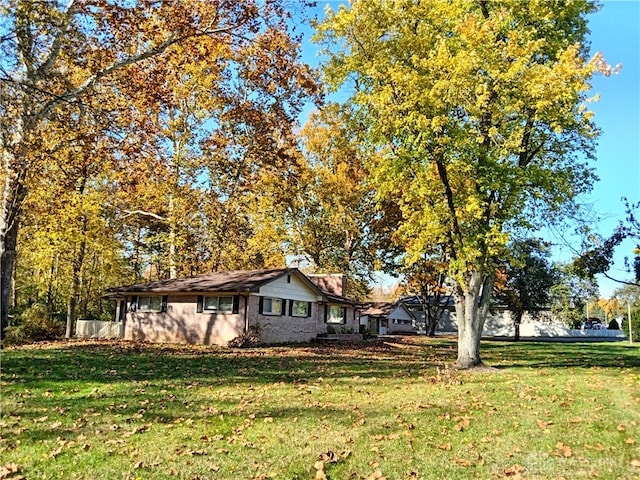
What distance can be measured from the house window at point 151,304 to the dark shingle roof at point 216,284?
62 cm

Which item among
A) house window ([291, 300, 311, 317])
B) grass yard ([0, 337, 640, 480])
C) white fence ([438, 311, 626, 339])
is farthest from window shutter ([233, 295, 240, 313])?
white fence ([438, 311, 626, 339])

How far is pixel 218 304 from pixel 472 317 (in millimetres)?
13136

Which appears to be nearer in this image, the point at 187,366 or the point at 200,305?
the point at 187,366

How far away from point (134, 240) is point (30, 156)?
26843mm

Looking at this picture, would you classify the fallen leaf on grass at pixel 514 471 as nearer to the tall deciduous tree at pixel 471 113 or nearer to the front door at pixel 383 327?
the tall deciduous tree at pixel 471 113

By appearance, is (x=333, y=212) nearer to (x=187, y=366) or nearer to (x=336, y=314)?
(x=336, y=314)

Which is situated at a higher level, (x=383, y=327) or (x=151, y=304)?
(x=151, y=304)

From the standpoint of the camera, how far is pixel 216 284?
25453 mm

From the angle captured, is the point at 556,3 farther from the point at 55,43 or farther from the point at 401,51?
the point at 55,43

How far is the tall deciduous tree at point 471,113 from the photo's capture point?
14578mm

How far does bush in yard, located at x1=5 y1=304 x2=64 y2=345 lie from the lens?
68.1ft

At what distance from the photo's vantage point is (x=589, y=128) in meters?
15.8

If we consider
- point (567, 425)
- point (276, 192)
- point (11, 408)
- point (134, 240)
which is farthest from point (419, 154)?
point (134, 240)

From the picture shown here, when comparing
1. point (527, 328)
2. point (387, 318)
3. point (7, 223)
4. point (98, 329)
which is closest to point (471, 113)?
point (7, 223)
